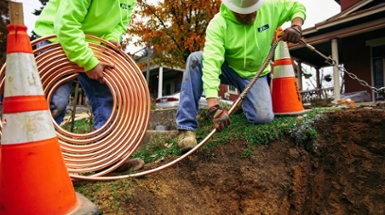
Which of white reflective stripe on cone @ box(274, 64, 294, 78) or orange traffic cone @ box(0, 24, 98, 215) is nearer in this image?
Answer: orange traffic cone @ box(0, 24, 98, 215)

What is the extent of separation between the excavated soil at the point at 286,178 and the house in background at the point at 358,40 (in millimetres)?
7487

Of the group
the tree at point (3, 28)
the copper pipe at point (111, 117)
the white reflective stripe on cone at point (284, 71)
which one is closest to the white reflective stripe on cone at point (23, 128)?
the copper pipe at point (111, 117)

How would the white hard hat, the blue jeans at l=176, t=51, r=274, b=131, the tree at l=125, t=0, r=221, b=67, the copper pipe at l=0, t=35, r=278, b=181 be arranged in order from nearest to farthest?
the copper pipe at l=0, t=35, r=278, b=181 < the white hard hat < the blue jeans at l=176, t=51, r=274, b=131 < the tree at l=125, t=0, r=221, b=67

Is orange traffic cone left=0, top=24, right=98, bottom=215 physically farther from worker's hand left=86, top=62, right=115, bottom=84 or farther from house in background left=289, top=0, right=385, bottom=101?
house in background left=289, top=0, right=385, bottom=101

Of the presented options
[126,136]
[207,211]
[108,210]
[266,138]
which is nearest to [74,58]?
[126,136]

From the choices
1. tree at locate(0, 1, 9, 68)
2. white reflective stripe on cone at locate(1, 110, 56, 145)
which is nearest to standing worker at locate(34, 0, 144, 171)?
white reflective stripe on cone at locate(1, 110, 56, 145)

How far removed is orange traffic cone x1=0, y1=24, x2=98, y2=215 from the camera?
50.3 inches

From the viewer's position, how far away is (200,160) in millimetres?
2293

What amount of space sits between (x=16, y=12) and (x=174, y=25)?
8.04 m

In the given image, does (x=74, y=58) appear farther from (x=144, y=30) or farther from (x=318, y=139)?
(x=144, y=30)

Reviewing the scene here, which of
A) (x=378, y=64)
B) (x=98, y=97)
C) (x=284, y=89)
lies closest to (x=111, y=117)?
(x=98, y=97)

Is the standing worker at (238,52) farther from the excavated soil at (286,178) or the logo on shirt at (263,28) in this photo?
the excavated soil at (286,178)

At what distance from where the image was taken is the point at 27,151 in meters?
1.31

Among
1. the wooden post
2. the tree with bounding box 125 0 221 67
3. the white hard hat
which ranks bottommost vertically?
the wooden post
